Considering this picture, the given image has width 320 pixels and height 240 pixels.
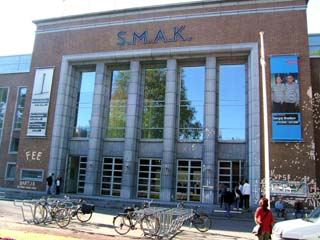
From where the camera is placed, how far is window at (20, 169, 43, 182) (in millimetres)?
27453

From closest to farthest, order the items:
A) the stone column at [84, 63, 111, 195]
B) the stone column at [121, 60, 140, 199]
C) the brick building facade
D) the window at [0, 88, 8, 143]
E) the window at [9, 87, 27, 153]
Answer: the brick building facade, the stone column at [121, 60, 140, 199], the stone column at [84, 63, 111, 195], the window at [9, 87, 27, 153], the window at [0, 88, 8, 143]

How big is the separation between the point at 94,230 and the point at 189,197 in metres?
12.1

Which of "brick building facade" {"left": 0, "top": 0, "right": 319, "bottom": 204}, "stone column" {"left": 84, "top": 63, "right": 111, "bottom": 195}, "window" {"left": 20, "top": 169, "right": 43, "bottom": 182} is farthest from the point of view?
"window" {"left": 20, "top": 169, "right": 43, "bottom": 182}

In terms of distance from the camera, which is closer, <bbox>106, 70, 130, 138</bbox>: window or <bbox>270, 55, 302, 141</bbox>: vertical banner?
<bbox>270, 55, 302, 141</bbox>: vertical banner

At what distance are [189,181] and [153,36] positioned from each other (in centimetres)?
1187

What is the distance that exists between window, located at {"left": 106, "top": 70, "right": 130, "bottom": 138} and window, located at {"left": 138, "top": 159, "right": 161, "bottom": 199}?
3288 mm

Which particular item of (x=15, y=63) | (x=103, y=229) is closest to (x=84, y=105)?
(x=103, y=229)

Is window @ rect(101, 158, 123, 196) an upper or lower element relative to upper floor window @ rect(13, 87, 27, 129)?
lower

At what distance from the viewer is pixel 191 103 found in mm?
26188

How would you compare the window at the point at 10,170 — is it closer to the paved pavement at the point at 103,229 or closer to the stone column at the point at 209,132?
the paved pavement at the point at 103,229

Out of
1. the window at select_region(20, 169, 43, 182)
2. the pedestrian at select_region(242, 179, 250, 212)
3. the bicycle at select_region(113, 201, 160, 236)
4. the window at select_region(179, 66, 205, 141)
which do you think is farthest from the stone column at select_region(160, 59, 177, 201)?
the window at select_region(20, 169, 43, 182)

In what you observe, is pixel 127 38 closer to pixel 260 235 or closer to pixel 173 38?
pixel 173 38

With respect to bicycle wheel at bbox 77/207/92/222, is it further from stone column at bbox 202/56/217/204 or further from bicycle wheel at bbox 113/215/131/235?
stone column at bbox 202/56/217/204

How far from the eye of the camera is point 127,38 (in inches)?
1085
